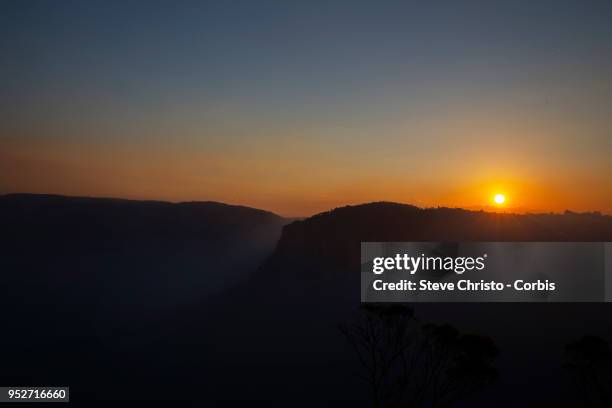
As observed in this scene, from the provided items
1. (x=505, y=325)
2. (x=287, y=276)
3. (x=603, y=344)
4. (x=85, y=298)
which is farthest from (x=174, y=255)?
(x=603, y=344)

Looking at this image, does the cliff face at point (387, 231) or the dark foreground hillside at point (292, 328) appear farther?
the cliff face at point (387, 231)

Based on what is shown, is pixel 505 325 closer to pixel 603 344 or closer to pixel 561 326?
pixel 561 326

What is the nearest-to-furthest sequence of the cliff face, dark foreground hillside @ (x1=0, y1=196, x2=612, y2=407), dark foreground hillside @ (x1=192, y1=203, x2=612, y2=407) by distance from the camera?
dark foreground hillside @ (x1=0, y1=196, x2=612, y2=407) < dark foreground hillside @ (x1=192, y1=203, x2=612, y2=407) < the cliff face

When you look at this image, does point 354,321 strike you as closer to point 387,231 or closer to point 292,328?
point 292,328

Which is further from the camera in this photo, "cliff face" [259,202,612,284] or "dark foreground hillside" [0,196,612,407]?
"cliff face" [259,202,612,284]

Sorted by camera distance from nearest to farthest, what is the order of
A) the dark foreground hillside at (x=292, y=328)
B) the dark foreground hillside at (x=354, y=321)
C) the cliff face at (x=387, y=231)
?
the dark foreground hillside at (x=292, y=328), the dark foreground hillside at (x=354, y=321), the cliff face at (x=387, y=231)

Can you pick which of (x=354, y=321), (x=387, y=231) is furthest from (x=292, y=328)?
(x=387, y=231)

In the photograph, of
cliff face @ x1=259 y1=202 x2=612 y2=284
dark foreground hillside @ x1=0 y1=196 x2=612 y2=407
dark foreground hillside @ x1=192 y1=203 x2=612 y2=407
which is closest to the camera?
dark foreground hillside @ x1=0 y1=196 x2=612 y2=407

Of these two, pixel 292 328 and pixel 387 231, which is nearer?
pixel 292 328
